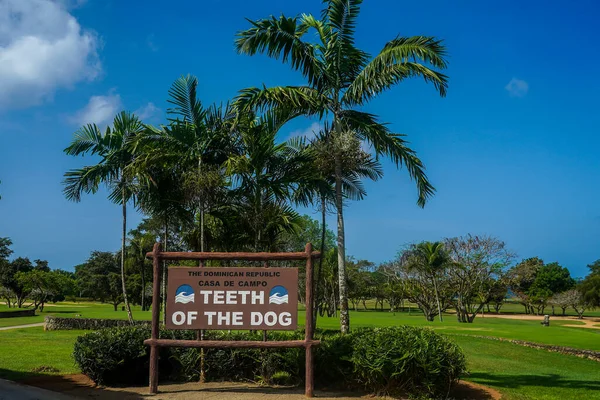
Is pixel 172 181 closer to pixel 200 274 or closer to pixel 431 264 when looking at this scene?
pixel 200 274

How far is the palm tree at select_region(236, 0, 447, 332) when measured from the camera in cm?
1270

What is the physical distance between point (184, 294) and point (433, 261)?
37931 mm

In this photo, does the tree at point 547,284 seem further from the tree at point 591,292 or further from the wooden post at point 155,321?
the wooden post at point 155,321

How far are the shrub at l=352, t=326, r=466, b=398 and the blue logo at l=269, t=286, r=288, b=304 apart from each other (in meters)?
1.70

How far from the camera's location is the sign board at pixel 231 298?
10.3m

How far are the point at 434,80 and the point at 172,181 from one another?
31.8ft

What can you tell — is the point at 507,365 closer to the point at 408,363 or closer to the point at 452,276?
the point at 408,363

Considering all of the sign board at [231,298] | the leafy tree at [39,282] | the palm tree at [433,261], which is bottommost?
the sign board at [231,298]

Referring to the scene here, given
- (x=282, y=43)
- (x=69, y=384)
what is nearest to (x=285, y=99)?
(x=282, y=43)

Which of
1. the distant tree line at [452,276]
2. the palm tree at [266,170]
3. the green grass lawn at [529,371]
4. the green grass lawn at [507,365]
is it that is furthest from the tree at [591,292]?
the palm tree at [266,170]

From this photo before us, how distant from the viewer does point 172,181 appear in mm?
18172

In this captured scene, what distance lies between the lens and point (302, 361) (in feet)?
34.9

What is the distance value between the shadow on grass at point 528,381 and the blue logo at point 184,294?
6.77 metres

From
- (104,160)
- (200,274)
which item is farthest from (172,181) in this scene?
(200,274)
